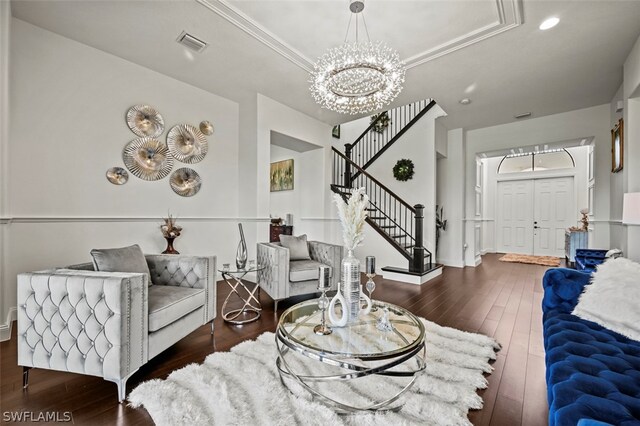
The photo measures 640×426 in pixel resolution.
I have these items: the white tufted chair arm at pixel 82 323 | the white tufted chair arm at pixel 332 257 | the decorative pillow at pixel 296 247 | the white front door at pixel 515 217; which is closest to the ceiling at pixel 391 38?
the decorative pillow at pixel 296 247

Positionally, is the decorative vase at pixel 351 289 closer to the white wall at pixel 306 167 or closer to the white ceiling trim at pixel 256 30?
the white ceiling trim at pixel 256 30

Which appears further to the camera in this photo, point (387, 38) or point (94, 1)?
point (387, 38)

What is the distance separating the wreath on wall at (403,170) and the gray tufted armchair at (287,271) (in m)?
2.91

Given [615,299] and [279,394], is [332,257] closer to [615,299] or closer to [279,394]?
[279,394]

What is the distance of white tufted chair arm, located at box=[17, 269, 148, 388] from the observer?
66.3 inches

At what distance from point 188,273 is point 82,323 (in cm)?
89

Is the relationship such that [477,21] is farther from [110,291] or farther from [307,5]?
[110,291]

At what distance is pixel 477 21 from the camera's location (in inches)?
115

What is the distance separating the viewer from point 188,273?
8.39 ft

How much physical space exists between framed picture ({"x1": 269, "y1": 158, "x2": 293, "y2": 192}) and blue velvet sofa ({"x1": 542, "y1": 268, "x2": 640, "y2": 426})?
640 centimetres

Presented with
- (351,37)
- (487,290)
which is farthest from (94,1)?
(487,290)

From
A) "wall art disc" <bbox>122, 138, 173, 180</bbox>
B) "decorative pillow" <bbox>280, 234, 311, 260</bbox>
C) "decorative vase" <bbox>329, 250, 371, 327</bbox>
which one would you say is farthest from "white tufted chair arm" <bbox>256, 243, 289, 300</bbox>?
"wall art disc" <bbox>122, 138, 173, 180</bbox>

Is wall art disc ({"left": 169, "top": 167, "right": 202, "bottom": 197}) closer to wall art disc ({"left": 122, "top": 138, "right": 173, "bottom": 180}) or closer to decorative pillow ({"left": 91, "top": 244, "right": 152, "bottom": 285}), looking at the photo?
wall art disc ({"left": 122, "top": 138, "right": 173, "bottom": 180})

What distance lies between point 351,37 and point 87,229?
3.82 metres
